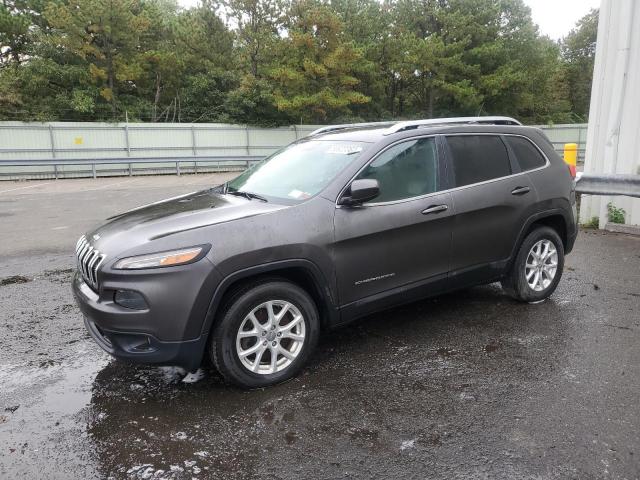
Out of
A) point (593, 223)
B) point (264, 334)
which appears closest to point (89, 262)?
point (264, 334)

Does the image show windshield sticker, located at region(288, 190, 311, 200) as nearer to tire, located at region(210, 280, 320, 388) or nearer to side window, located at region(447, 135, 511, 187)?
tire, located at region(210, 280, 320, 388)

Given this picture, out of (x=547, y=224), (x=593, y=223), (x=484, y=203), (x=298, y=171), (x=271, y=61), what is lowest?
(x=593, y=223)

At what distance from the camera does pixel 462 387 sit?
11.2 feet

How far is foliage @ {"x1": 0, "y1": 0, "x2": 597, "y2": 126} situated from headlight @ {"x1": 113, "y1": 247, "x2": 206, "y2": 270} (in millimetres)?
28193

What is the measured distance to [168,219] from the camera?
3465 millimetres

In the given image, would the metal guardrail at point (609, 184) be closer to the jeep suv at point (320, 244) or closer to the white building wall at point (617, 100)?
the white building wall at point (617, 100)

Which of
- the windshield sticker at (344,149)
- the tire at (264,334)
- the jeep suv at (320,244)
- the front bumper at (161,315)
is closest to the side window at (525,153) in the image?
the jeep suv at (320,244)

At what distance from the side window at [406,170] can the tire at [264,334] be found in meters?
1.05

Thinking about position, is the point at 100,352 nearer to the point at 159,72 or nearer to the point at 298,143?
the point at 298,143

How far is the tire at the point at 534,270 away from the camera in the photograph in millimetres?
4766

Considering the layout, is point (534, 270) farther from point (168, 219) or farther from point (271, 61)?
point (271, 61)

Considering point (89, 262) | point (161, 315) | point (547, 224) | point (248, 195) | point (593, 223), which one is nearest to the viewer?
point (161, 315)

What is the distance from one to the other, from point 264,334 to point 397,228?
1305 mm

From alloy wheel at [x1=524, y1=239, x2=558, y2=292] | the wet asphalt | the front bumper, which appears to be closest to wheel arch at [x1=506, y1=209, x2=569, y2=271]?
alloy wheel at [x1=524, y1=239, x2=558, y2=292]
